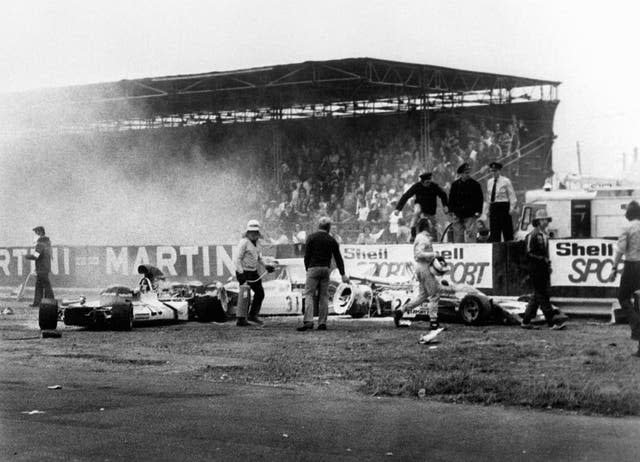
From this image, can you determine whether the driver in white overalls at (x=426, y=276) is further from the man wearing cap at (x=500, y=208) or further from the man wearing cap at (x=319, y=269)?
the man wearing cap at (x=500, y=208)

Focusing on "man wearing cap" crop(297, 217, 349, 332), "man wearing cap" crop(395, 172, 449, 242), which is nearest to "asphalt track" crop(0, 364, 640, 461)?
"man wearing cap" crop(297, 217, 349, 332)

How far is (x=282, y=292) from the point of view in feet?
57.7

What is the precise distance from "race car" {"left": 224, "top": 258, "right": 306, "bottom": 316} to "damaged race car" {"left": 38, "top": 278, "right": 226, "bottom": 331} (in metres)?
0.34

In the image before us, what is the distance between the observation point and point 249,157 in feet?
117

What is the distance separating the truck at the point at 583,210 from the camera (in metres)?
24.1

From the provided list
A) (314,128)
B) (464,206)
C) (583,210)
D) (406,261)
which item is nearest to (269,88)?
(314,128)

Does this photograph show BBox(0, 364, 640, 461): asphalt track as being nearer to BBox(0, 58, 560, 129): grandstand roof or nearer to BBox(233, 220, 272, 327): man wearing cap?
BBox(233, 220, 272, 327): man wearing cap

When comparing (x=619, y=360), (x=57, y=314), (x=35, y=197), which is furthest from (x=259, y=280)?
(x=35, y=197)

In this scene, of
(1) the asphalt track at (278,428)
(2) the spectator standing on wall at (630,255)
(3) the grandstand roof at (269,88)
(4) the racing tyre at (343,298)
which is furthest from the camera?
(3) the grandstand roof at (269,88)

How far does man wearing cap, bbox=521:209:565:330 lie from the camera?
568 inches

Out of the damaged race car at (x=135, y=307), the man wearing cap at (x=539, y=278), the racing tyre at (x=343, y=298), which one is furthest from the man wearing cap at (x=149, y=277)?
the man wearing cap at (x=539, y=278)

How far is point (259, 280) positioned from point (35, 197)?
2507cm

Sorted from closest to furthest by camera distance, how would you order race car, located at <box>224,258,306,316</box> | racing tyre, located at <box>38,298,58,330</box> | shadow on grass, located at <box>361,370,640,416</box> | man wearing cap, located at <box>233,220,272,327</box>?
shadow on grass, located at <box>361,370,640,416</box> < racing tyre, located at <box>38,298,58,330</box> < man wearing cap, located at <box>233,220,272,327</box> < race car, located at <box>224,258,306,316</box>

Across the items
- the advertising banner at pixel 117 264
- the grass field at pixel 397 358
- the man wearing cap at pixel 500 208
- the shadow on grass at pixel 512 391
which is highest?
the man wearing cap at pixel 500 208
